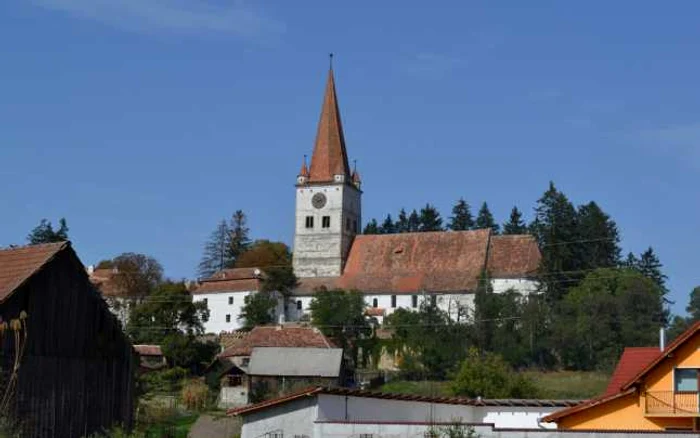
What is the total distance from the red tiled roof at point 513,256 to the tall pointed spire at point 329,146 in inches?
648

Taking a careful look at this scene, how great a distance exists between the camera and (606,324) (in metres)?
81.8

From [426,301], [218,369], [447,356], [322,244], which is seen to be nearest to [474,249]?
[426,301]

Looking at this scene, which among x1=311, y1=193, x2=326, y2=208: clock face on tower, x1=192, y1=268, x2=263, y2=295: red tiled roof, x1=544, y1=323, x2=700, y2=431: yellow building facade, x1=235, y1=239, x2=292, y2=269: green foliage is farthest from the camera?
x1=235, y1=239, x2=292, y2=269: green foliage

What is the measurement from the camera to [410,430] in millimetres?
26906

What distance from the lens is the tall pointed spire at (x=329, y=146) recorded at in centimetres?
10781

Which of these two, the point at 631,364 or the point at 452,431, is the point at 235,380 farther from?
the point at 452,431

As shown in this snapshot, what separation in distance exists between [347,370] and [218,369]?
8.47 metres

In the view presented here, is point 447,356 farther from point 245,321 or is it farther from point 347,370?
point 245,321

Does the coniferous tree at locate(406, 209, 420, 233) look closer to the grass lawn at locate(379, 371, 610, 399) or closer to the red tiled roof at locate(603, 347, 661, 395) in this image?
the grass lawn at locate(379, 371, 610, 399)

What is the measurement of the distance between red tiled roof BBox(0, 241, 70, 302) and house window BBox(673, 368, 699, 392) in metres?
16.2

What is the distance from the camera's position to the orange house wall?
92.0ft

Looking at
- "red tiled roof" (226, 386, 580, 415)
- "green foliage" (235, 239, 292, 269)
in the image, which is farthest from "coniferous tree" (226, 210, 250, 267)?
"red tiled roof" (226, 386, 580, 415)

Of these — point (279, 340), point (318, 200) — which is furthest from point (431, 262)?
point (279, 340)

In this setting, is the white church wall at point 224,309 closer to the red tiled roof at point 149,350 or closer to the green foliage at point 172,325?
the green foliage at point 172,325
